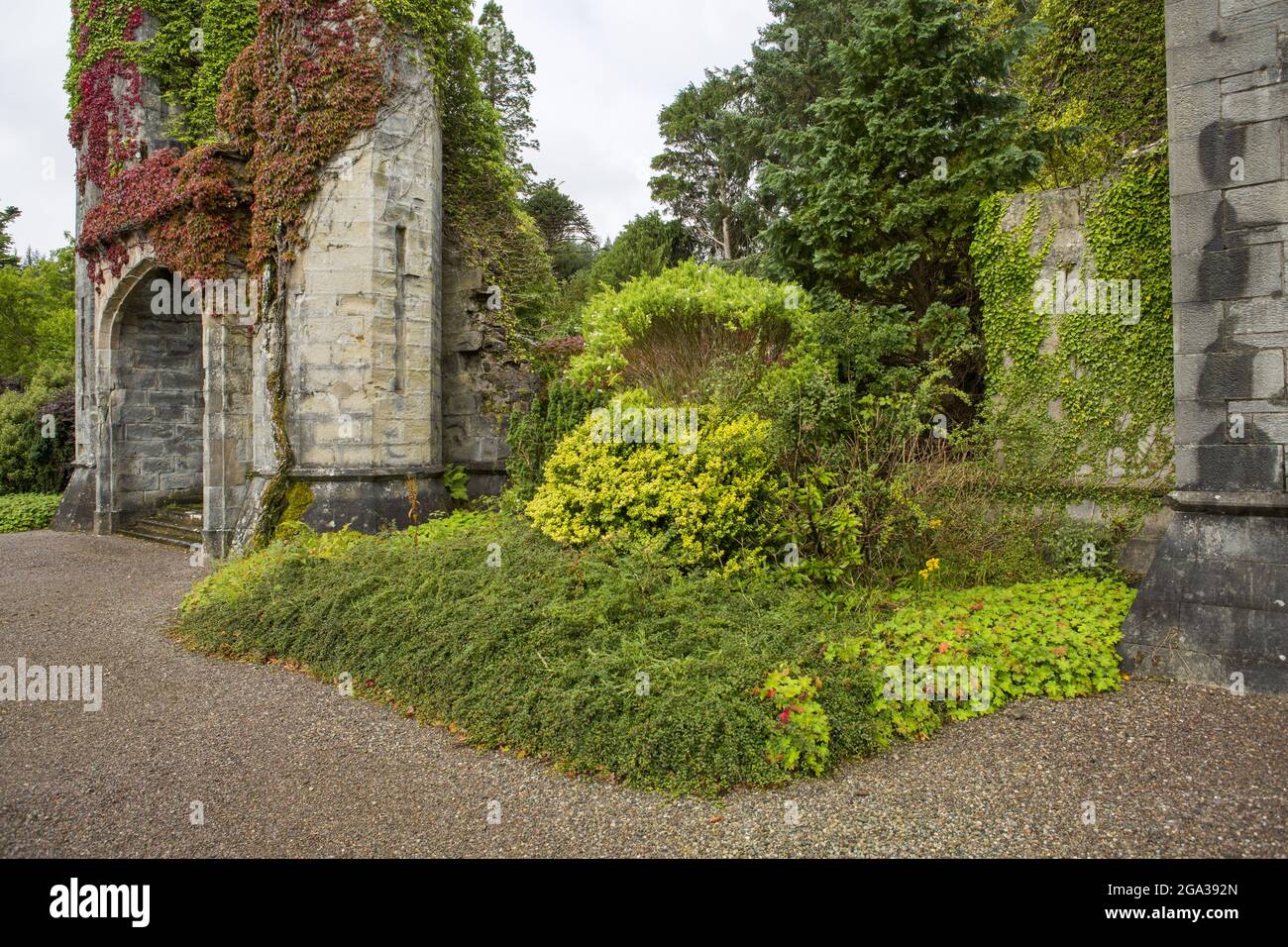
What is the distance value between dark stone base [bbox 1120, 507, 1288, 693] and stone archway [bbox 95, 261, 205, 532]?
43.7ft

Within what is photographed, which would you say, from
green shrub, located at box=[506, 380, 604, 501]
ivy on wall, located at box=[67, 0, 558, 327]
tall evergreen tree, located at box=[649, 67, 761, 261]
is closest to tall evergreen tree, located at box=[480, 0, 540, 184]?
tall evergreen tree, located at box=[649, 67, 761, 261]

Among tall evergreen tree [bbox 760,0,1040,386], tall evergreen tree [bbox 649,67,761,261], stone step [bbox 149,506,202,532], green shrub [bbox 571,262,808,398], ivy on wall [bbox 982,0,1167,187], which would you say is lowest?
stone step [bbox 149,506,202,532]

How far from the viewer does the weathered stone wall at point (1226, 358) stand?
14.8 feet

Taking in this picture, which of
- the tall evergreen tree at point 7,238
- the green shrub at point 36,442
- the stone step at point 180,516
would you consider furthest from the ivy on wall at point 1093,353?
the tall evergreen tree at point 7,238

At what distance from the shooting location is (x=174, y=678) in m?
5.29

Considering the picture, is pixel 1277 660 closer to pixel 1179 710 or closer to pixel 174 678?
pixel 1179 710

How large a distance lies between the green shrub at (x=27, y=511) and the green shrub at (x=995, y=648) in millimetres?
15383

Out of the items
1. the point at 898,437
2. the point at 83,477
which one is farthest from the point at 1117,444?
the point at 83,477

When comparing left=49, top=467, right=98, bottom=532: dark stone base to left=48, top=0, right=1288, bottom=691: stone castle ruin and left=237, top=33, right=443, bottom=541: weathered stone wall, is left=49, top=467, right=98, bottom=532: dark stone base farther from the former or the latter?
left=237, top=33, right=443, bottom=541: weathered stone wall

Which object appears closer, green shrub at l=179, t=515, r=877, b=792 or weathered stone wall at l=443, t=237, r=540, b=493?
green shrub at l=179, t=515, r=877, b=792

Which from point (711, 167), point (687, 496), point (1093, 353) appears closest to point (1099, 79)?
point (1093, 353)

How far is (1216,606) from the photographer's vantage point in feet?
15.1

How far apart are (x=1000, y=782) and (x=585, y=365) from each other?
5.36 metres

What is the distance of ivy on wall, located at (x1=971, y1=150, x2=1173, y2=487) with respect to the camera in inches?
260
